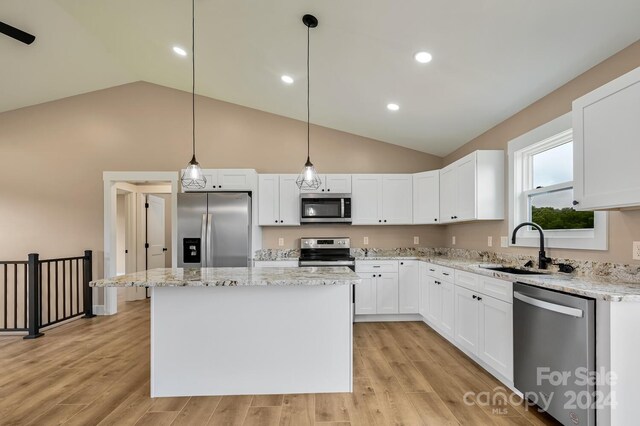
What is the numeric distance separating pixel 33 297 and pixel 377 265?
14.1ft

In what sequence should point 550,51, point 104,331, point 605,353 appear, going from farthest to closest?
point 104,331 < point 550,51 < point 605,353

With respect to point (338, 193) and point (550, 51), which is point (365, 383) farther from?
point (550, 51)

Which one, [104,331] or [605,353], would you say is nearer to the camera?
[605,353]

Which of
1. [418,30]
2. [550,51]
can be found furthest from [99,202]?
[550,51]

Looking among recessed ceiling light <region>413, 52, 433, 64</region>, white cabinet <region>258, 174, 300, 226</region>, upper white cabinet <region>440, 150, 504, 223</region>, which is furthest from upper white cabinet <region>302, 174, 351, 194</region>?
recessed ceiling light <region>413, 52, 433, 64</region>

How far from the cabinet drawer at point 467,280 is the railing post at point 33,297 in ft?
15.9

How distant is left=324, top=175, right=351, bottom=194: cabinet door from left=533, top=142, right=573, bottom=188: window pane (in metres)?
2.27

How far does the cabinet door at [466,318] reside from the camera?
2.76 m

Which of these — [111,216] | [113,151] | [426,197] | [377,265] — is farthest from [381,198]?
[113,151]

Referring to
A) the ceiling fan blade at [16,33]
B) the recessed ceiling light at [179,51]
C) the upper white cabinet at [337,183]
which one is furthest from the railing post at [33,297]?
the upper white cabinet at [337,183]

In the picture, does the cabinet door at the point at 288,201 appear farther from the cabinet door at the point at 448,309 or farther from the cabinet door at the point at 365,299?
the cabinet door at the point at 448,309

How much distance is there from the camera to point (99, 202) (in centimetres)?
472

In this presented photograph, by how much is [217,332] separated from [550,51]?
127 inches

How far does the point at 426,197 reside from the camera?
439 centimetres
